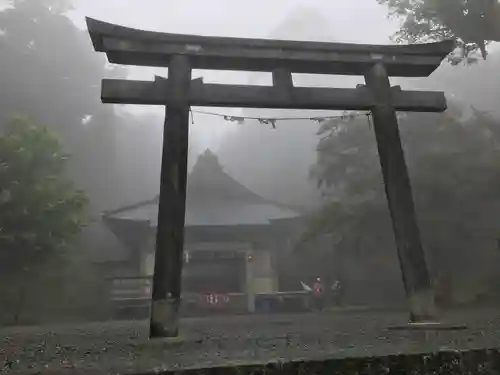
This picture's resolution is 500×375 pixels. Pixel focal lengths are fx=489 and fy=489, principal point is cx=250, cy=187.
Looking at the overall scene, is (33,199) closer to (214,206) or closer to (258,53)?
(214,206)

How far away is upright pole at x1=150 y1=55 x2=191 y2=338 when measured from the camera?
528 cm

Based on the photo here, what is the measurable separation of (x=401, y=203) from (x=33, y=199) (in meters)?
10.2

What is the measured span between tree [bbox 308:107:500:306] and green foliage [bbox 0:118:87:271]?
7.06 meters

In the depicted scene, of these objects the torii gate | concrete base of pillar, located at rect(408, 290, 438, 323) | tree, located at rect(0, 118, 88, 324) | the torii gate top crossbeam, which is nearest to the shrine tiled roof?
tree, located at rect(0, 118, 88, 324)

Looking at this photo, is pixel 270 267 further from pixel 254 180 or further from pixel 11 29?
pixel 11 29

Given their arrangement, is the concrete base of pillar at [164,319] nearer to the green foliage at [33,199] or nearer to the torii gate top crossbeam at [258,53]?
the torii gate top crossbeam at [258,53]

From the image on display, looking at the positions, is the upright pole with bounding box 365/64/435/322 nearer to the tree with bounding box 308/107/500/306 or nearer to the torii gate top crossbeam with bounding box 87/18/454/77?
the torii gate top crossbeam with bounding box 87/18/454/77

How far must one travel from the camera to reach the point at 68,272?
1761cm

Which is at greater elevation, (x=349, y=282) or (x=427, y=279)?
(x=349, y=282)

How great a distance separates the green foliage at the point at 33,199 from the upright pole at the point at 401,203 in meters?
9.76

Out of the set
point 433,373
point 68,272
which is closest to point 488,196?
point 433,373

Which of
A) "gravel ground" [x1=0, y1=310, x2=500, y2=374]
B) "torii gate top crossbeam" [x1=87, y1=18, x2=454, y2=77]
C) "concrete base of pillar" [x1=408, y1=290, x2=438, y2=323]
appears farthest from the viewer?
"torii gate top crossbeam" [x1=87, y1=18, x2=454, y2=77]

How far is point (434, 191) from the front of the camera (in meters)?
12.6

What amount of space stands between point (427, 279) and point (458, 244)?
855 cm
